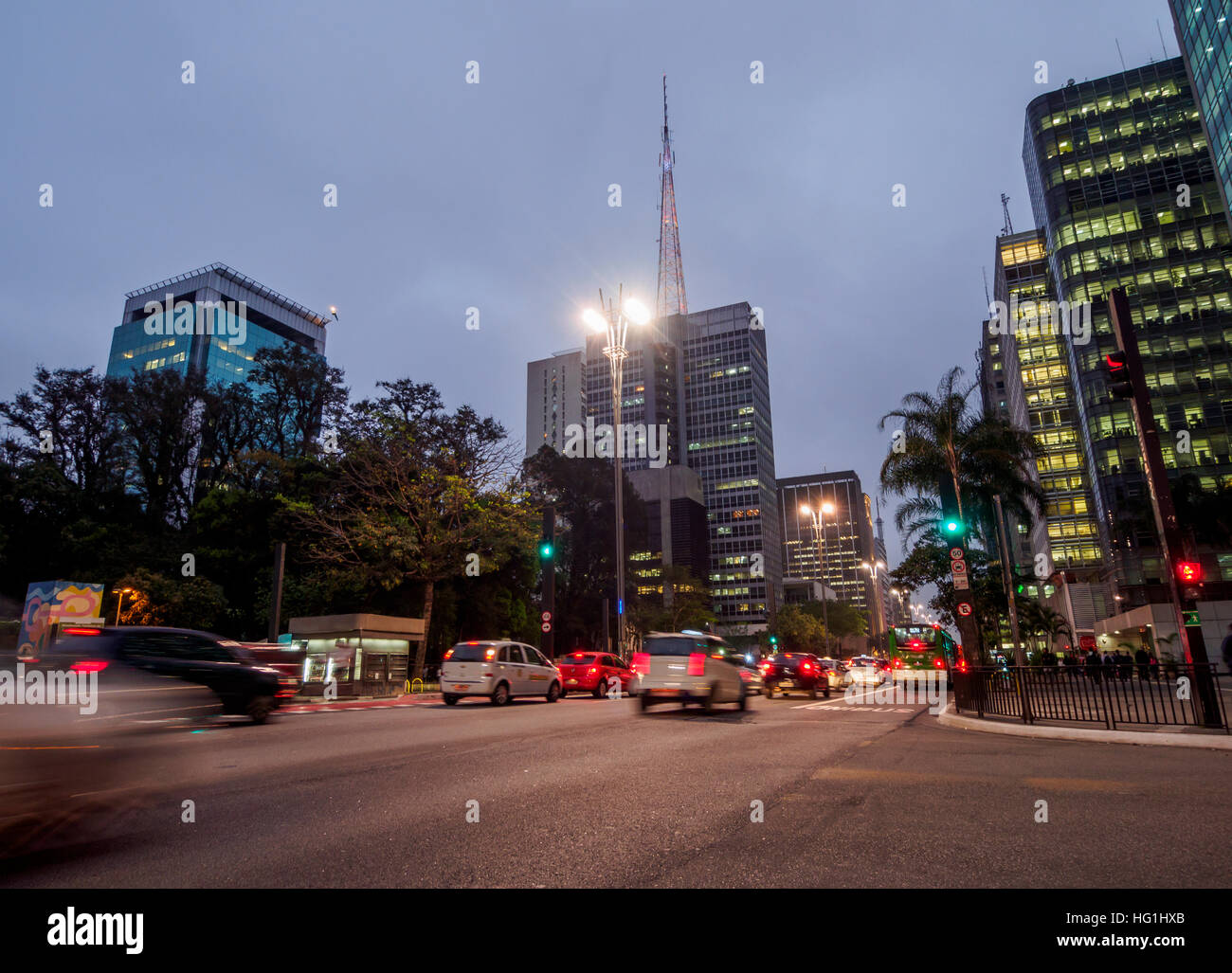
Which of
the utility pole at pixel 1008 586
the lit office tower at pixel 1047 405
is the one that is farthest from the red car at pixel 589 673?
the lit office tower at pixel 1047 405

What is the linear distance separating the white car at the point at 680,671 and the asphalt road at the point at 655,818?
17.5ft

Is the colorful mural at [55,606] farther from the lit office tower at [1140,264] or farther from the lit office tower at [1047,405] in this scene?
the lit office tower at [1047,405]

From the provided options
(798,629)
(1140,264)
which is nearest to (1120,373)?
(1140,264)

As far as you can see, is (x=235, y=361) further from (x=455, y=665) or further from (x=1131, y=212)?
(x=1131, y=212)

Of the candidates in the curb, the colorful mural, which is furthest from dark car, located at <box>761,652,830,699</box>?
the colorful mural

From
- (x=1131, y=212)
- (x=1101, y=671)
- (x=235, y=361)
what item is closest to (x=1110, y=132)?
(x=1131, y=212)

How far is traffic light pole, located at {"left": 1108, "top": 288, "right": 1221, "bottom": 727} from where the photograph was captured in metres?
10.9

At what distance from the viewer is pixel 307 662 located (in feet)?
81.8

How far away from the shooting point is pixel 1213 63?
172ft

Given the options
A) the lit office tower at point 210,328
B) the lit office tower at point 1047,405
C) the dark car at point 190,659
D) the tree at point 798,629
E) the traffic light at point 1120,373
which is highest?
the lit office tower at point 210,328

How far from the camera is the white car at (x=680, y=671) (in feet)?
48.7

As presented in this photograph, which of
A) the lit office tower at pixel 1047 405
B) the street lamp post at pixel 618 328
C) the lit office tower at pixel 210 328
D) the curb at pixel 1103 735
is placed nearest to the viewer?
the curb at pixel 1103 735
